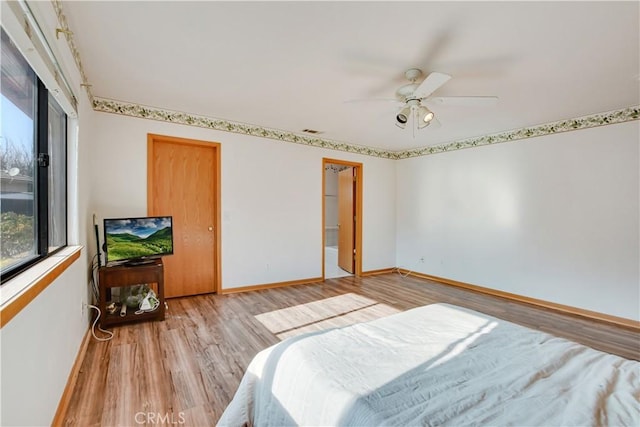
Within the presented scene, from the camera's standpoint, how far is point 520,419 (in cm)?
94

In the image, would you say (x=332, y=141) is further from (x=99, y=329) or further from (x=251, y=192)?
(x=99, y=329)

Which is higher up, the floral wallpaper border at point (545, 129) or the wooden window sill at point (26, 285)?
the floral wallpaper border at point (545, 129)

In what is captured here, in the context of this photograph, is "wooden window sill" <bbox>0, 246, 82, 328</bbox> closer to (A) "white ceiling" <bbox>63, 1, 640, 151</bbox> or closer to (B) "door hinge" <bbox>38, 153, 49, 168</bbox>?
(B) "door hinge" <bbox>38, 153, 49, 168</bbox>

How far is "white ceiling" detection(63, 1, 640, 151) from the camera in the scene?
1760 millimetres

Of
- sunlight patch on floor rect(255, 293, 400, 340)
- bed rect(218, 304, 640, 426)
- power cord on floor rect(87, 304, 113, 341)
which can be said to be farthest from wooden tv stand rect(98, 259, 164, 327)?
bed rect(218, 304, 640, 426)

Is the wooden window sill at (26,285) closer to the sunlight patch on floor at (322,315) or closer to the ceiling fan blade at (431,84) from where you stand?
the sunlight patch on floor at (322,315)

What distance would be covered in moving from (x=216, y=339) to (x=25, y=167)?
188cm

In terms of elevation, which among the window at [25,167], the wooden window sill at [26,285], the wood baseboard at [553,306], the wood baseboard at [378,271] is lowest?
the wood baseboard at [553,306]

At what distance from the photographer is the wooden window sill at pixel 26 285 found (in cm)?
99

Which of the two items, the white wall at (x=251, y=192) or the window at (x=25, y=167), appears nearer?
the window at (x=25, y=167)

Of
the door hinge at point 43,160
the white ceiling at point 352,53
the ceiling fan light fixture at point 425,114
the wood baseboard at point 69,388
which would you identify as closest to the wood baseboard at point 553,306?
the white ceiling at point 352,53

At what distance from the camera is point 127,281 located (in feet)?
9.50

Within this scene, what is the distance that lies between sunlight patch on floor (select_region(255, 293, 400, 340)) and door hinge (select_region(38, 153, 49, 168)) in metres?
2.13

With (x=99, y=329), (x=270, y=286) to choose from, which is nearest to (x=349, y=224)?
(x=270, y=286)
